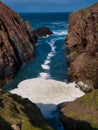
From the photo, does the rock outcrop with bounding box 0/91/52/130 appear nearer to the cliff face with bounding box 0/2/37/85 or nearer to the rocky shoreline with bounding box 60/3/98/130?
the rocky shoreline with bounding box 60/3/98/130

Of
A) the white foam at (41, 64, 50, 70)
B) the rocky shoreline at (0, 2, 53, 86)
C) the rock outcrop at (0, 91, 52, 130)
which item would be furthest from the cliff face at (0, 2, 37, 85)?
the rock outcrop at (0, 91, 52, 130)

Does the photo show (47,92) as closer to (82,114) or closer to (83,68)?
(83,68)

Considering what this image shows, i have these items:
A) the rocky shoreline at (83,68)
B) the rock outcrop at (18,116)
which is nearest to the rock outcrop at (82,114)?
the rocky shoreline at (83,68)

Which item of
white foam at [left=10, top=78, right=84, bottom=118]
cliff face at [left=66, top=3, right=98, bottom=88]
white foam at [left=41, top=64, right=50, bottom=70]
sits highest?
cliff face at [left=66, top=3, right=98, bottom=88]

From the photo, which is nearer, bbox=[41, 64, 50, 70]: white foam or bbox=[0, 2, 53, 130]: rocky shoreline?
bbox=[0, 2, 53, 130]: rocky shoreline

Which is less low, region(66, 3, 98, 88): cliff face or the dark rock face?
region(66, 3, 98, 88): cliff face

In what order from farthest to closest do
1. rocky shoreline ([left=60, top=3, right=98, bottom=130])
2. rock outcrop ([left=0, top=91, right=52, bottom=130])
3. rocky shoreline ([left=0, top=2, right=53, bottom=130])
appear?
rocky shoreline ([left=60, top=3, right=98, bottom=130])
rocky shoreline ([left=0, top=2, right=53, bottom=130])
rock outcrop ([left=0, top=91, right=52, bottom=130])

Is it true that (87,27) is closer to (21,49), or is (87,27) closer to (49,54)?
(21,49)

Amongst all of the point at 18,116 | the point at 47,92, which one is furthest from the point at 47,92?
the point at 18,116
